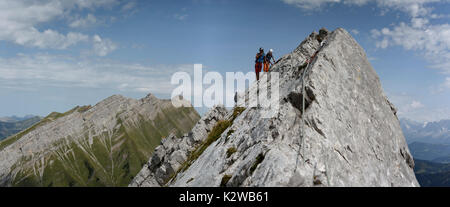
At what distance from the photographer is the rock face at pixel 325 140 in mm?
14352

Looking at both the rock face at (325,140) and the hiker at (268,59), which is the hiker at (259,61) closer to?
the hiker at (268,59)

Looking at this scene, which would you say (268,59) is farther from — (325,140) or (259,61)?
(325,140)

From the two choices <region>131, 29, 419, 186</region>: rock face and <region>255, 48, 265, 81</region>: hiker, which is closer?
<region>131, 29, 419, 186</region>: rock face

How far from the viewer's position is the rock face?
1435 cm

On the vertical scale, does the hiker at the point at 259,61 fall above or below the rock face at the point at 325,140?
above

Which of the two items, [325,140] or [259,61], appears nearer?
[325,140]

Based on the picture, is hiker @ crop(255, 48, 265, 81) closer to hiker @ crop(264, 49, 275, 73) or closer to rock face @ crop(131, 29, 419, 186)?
hiker @ crop(264, 49, 275, 73)

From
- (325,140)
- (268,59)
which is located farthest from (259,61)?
(325,140)

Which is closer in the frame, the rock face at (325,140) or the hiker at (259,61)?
the rock face at (325,140)

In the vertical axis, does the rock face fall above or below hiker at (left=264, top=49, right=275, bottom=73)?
below

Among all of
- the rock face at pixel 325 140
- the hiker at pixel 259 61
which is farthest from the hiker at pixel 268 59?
the rock face at pixel 325 140

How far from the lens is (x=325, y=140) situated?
15.6m

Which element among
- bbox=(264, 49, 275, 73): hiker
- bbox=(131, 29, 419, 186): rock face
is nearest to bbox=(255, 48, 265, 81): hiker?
bbox=(264, 49, 275, 73): hiker
